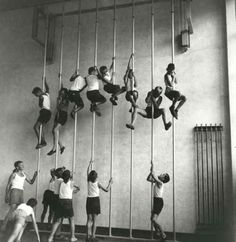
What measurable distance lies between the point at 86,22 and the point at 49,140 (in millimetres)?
3298

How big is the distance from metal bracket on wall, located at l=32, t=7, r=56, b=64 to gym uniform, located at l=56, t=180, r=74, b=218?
13.8ft

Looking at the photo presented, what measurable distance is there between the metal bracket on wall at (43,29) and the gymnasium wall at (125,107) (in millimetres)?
162

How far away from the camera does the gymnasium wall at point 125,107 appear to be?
30.0ft

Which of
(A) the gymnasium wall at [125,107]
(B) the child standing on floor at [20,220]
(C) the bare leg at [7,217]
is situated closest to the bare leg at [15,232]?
(B) the child standing on floor at [20,220]

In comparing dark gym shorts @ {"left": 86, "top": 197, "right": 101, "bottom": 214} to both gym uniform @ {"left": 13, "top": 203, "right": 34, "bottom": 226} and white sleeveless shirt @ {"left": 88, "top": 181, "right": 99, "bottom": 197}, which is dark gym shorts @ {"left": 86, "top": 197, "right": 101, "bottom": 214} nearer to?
white sleeveless shirt @ {"left": 88, "top": 181, "right": 99, "bottom": 197}

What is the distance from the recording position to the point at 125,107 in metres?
9.82

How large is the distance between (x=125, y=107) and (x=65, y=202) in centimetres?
317

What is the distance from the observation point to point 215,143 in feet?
29.4

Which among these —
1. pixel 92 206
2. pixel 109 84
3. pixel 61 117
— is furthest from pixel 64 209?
pixel 109 84

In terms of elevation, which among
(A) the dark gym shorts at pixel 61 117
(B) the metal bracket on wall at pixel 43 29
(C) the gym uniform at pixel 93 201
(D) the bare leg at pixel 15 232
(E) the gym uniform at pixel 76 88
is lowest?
(D) the bare leg at pixel 15 232

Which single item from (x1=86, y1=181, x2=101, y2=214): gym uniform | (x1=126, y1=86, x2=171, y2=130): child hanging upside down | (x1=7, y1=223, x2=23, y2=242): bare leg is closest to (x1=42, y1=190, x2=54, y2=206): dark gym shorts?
(x1=86, y1=181, x2=101, y2=214): gym uniform

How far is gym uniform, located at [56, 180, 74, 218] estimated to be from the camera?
7.50m

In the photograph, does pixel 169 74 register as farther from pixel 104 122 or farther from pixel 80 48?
pixel 80 48

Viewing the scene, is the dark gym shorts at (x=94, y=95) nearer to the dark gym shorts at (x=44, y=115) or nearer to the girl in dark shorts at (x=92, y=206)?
the dark gym shorts at (x=44, y=115)
